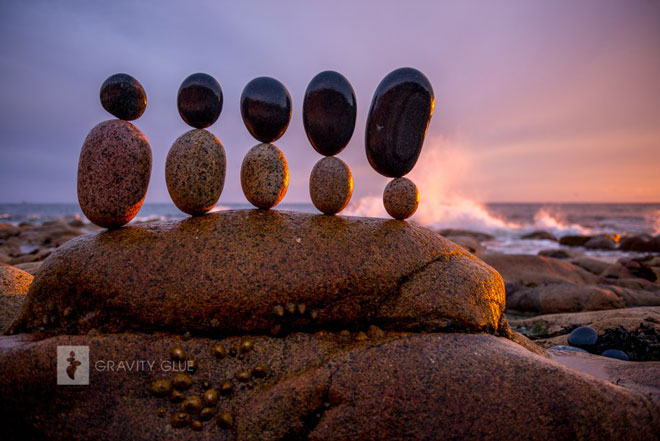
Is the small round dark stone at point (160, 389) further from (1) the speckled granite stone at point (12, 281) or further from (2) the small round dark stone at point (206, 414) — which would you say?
(1) the speckled granite stone at point (12, 281)

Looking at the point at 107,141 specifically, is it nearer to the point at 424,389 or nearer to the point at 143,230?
the point at 143,230

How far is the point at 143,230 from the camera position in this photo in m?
2.44

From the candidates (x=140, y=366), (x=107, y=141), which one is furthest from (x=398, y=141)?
(x=140, y=366)

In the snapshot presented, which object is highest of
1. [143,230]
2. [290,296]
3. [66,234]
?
[143,230]

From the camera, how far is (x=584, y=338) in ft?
10.5

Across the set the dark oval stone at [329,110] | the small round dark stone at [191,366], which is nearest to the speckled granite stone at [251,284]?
the small round dark stone at [191,366]

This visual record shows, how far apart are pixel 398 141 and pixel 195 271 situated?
1.76 meters

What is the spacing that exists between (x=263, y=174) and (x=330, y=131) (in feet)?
2.03

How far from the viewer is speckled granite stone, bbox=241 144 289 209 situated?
2520 millimetres

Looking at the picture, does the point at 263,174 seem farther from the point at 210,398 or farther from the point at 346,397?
the point at 346,397

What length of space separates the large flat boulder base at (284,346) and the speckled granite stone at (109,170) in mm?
212

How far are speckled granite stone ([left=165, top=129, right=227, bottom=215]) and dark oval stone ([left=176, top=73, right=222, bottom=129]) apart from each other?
0.11 meters

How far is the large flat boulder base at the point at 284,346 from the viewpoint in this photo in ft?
5.33

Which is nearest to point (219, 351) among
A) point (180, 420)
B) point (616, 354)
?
point (180, 420)
